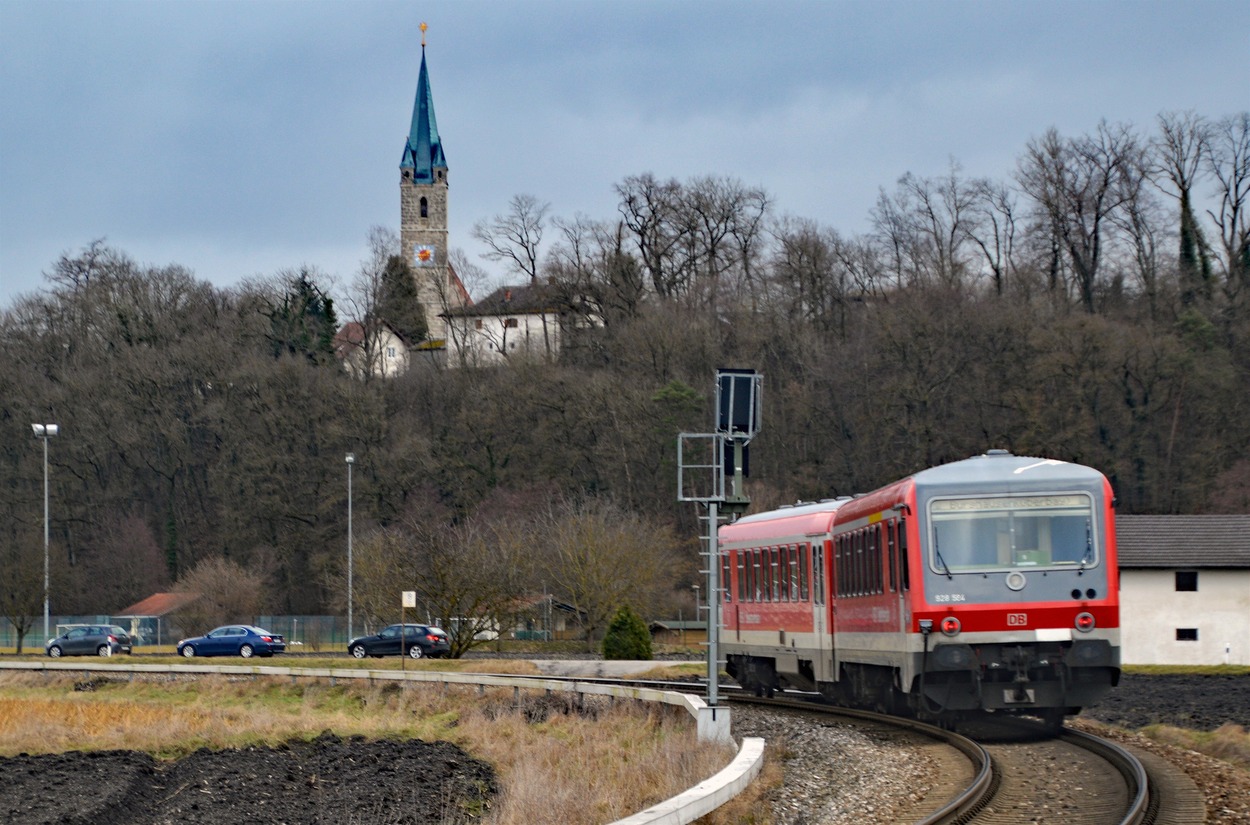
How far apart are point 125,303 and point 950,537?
76.5 meters

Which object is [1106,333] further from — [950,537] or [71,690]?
[950,537]

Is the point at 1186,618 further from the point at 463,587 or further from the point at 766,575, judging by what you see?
the point at 463,587

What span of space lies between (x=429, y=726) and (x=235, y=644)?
92.0 feet

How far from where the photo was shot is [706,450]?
79.9 m

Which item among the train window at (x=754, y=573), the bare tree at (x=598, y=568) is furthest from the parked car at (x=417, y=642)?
the train window at (x=754, y=573)

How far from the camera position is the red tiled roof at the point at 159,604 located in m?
74.6

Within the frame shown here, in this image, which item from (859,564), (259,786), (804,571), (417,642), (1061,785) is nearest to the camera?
(1061,785)

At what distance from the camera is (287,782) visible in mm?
22828

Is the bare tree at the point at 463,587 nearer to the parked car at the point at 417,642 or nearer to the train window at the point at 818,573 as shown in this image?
the parked car at the point at 417,642

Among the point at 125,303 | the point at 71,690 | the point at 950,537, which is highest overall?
the point at 125,303

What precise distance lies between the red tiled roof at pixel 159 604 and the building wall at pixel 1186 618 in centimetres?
4343

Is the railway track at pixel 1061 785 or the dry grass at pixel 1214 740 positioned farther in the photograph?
the dry grass at pixel 1214 740

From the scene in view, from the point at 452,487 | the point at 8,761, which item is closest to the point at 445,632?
the point at 8,761

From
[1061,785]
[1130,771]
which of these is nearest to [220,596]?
[1061,785]
